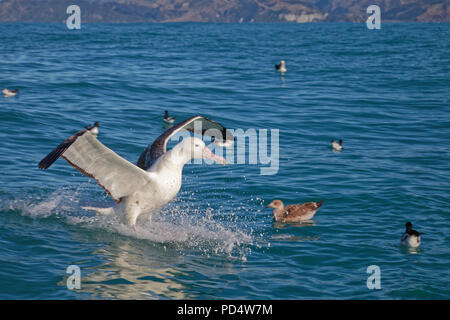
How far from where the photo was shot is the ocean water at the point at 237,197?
9234 millimetres

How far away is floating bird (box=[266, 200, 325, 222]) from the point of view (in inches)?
468

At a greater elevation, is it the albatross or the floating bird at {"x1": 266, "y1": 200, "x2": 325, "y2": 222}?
the albatross

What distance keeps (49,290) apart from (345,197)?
300 inches

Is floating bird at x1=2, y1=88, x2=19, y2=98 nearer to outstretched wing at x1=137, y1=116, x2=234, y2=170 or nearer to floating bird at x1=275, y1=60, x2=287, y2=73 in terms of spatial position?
outstretched wing at x1=137, y1=116, x2=234, y2=170

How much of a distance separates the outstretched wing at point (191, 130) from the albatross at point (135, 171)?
0.02 m

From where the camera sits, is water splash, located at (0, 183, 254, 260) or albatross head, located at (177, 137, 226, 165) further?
Result: water splash, located at (0, 183, 254, 260)

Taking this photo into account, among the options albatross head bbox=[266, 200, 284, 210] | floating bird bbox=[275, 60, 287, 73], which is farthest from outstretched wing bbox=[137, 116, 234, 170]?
floating bird bbox=[275, 60, 287, 73]

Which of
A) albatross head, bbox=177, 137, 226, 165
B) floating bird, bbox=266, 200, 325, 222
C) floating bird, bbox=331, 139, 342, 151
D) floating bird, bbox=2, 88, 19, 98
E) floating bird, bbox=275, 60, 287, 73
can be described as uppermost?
floating bird, bbox=275, 60, 287, 73

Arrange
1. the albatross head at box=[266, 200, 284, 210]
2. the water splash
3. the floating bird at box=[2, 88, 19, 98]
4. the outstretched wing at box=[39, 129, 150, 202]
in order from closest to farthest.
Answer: the outstretched wing at box=[39, 129, 150, 202] < the water splash < the albatross head at box=[266, 200, 284, 210] < the floating bird at box=[2, 88, 19, 98]

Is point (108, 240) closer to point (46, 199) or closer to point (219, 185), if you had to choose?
point (46, 199)

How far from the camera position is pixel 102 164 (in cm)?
996

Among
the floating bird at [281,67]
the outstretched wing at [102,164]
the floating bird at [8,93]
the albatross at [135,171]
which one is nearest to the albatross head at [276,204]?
the albatross at [135,171]

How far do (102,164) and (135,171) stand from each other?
0.61 m

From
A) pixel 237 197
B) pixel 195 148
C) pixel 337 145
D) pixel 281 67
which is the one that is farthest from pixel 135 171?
pixel 281 67
